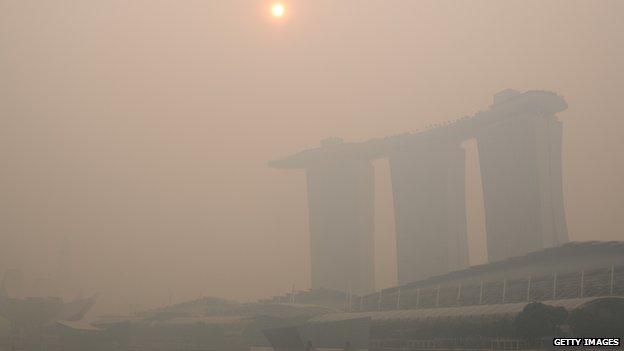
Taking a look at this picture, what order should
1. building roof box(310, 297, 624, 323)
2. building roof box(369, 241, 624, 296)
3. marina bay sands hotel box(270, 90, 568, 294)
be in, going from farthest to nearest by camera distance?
marina bay sands hotel box(270, 90, 568, 294), building roof box(369, 241, 624, 296), building roof box(310, 297, 624, 323)

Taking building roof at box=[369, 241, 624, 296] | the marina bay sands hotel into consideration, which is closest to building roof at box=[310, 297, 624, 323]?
building roof at box=[369, 241, 624, 296]

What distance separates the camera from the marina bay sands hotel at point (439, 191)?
10562 centimetres

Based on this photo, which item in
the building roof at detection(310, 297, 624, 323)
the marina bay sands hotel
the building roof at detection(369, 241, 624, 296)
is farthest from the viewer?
the marina bay sands hotel

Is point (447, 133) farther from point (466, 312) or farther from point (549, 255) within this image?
point (466, 312)

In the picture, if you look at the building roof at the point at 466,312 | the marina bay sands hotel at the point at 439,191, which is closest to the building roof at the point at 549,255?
the building roof at the point at 466,312

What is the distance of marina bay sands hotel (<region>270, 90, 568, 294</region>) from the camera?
10562 centimetres

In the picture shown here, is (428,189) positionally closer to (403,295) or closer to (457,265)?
(457,265)

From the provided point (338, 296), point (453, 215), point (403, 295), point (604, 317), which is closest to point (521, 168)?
point (453, 215)

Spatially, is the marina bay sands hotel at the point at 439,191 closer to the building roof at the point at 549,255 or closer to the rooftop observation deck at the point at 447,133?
the rooftop observation deck at the point at 447,133

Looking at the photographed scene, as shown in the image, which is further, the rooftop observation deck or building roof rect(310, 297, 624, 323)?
the rooftop observation deck

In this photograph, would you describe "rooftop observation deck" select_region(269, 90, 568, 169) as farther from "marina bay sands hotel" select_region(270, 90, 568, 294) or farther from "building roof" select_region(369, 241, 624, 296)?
"building roof" select_region(369, 241, 624, 296)

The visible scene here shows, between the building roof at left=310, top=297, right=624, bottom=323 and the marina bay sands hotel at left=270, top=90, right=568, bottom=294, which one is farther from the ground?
the marina bay sands hotel at left=270, top=90, right=568, bottom=294

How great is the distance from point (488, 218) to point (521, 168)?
37.2ft

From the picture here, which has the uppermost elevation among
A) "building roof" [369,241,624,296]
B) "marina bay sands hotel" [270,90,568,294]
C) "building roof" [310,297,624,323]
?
"marina bay sands hotel" [270,90,568,294]
